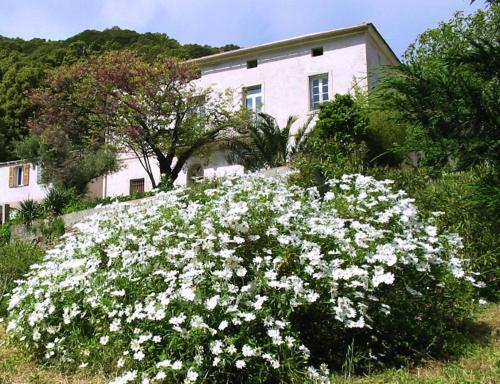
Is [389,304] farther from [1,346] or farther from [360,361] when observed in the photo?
[1,346]

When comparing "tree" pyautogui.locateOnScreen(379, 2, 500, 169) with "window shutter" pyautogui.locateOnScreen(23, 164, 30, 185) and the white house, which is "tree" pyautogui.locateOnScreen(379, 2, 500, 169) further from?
"window shutter" pyautogui.locateOnScreen(23, 164, 30, 185)

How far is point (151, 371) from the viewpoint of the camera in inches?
118

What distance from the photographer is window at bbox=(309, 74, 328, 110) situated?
19.8 metres

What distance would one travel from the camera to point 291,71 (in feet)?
66.7

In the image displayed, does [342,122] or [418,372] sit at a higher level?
[342,122]

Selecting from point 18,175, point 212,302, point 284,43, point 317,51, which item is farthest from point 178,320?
point 18,175

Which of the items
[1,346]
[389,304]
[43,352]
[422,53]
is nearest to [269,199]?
[389,304]

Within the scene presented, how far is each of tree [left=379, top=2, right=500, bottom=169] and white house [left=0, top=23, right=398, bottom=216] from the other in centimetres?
1441

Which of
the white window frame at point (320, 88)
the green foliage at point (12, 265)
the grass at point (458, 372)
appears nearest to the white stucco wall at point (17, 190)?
the white window frame at point (320, 88)

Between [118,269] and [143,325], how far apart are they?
58 cm

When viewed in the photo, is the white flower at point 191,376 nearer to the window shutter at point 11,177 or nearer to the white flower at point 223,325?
the white flower at point 223,325

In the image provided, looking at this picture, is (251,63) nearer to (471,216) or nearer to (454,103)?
(471,216)

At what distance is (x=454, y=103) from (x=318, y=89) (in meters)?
16.4

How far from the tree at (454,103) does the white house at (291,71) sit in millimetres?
14414
